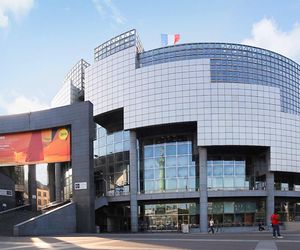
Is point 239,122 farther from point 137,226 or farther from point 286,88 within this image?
point 137,226

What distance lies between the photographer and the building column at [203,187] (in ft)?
183

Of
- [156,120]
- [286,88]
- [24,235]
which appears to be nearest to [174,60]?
[156,120]

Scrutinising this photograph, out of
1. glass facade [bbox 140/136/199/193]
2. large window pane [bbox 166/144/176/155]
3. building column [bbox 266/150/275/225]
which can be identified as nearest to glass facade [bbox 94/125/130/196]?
glass facade [bbox 140/136/199/193]

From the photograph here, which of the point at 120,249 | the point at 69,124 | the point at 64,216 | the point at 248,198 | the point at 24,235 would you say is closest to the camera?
the point at 120,249

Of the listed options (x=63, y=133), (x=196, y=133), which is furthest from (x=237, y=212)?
(x=63, y=133)

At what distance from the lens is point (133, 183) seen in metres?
58.8

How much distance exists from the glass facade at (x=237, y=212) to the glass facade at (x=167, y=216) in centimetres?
237

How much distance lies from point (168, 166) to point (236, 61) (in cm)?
1594

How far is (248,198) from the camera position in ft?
197

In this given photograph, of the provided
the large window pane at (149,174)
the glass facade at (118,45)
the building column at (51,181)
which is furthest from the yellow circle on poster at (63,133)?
the building column at (51,181)

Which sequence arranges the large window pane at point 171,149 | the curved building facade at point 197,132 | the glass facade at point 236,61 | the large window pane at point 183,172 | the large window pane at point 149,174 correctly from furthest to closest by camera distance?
the large window pane at point 149,174 → the large window pane at point 171,149 → the large window pane at point 183,172 → the glass facade at point 236,61 → the curved building facade at point 197,132

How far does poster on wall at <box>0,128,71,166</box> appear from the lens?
49.6 meters

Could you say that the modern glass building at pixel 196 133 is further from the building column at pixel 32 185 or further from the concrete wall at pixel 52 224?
the concrete wall at pixel 52 224

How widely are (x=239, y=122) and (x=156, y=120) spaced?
1019 cm
